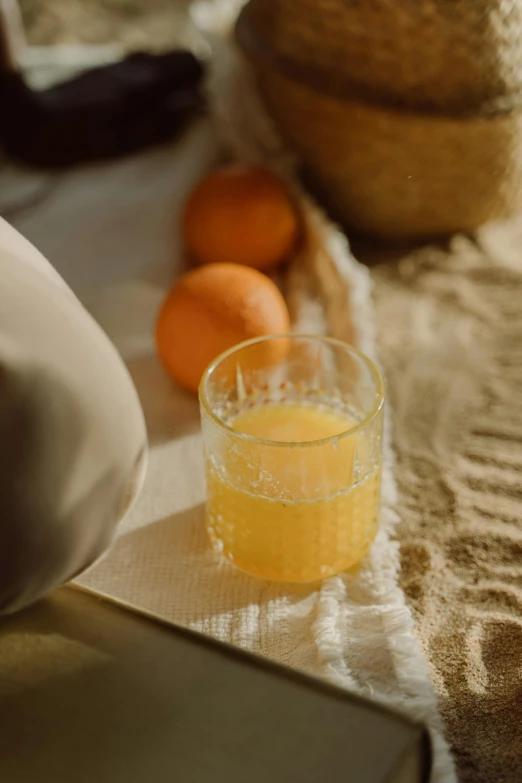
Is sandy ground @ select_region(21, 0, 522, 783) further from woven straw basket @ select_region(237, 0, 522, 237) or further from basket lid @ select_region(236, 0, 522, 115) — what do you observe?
basket lid @ select_region(236, 0, 522, 115)

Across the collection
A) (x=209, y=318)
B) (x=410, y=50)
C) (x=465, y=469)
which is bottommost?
(x=465, y=469)

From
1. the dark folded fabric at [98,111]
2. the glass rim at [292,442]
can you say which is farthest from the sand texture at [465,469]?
the dark folded fabric at [98,111]

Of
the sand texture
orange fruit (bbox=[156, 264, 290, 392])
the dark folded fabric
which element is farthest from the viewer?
the dark folded fabric

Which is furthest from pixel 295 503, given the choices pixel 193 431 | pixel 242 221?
pixel 242 221

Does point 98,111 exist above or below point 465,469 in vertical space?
above

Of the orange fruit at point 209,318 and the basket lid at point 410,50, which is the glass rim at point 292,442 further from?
the basket lid at point 410,50

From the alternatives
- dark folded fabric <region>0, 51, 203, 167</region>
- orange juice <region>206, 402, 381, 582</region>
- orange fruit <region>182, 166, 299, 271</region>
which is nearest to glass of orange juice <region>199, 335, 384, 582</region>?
orange juice <region>206, 402, 381, 582</region>

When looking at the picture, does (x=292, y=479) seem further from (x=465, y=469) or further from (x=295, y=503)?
(x=465, y=469)

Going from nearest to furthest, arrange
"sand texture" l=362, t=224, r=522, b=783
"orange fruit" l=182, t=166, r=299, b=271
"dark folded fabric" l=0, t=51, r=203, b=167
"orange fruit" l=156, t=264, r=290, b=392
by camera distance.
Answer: "sand texture" l=362, t=224, r=522, b=783
"orange fruit" l=156, t=264, r=290, b=392
"orange fruit" l=182, t=166, r=299, b=271
"dark folded fabric" l=0, t=51, r=203, b=167
